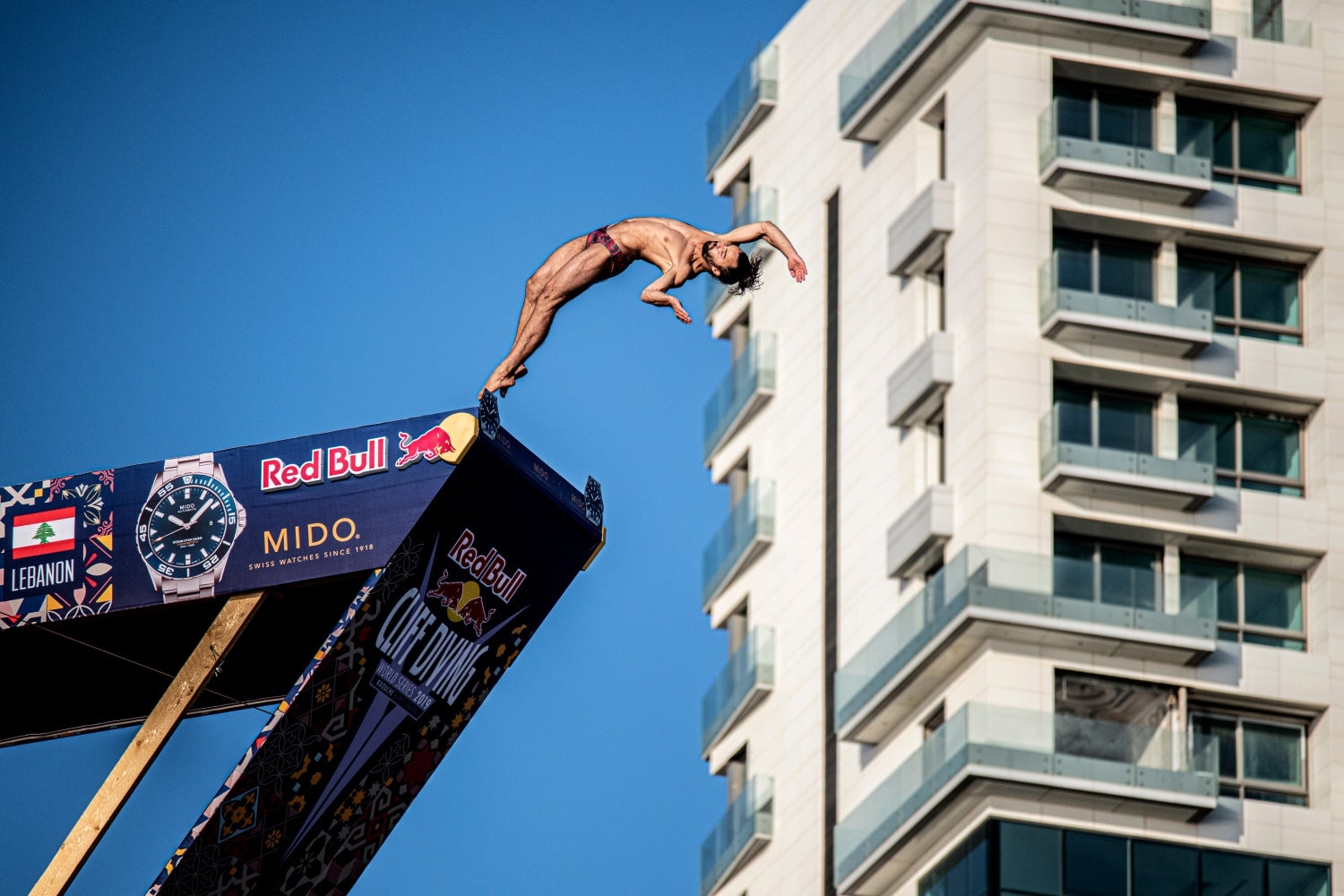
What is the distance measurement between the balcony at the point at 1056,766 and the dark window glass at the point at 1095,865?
2.66 feet

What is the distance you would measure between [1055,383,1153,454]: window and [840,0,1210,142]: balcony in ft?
32.9

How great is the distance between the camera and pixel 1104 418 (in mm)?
80000

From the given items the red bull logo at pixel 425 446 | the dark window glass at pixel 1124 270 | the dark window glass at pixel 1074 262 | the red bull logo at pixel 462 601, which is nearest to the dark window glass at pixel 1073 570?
the dark window glass at pixel 1074 262

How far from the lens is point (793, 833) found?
3455 inches

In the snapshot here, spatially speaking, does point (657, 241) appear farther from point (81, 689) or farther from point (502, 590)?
point (81, 689)

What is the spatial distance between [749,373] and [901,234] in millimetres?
11972

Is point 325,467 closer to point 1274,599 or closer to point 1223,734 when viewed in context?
point 1223,734

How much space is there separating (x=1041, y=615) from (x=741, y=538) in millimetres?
19349

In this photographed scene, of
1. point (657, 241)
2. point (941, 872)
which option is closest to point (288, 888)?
point (941, 872)

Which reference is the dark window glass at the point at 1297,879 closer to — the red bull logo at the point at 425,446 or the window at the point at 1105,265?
the window at the point at 1105,265

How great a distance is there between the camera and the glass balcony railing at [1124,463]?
256ft

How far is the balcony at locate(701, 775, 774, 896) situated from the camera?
89.5 meters

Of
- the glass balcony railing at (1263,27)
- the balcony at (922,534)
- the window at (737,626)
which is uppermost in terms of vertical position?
the glass balcony railing at (1263,27)

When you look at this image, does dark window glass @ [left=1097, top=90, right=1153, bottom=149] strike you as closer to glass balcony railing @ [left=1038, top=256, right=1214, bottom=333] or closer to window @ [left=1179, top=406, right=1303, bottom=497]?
glass balcony railing @ [left=1038, top=256, right=1214, bottom=333]
